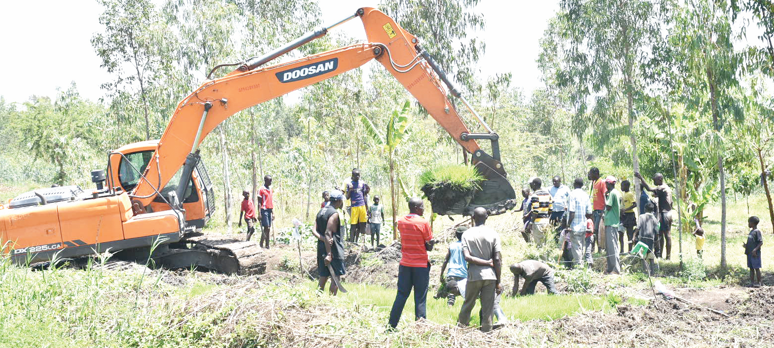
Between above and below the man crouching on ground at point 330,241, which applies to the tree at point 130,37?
above

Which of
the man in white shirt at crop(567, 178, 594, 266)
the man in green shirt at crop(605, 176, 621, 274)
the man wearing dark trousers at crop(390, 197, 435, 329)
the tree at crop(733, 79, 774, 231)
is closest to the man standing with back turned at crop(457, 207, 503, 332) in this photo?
the man wearing dark trousers at crop(390, 197, 435, 329)

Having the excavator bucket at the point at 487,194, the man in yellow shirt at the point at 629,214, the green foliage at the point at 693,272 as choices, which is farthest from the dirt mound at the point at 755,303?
the man in yellow shirt at the point at 629,214

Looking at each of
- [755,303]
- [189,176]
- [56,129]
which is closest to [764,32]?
[755,303]

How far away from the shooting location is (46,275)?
7.91 m

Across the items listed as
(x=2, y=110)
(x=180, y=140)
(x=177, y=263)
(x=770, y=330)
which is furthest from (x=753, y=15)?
(x=2, y=110)

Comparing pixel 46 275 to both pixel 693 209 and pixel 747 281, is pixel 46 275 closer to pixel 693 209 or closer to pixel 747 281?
pixel 747 281

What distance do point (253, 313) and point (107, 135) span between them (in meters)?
24.1

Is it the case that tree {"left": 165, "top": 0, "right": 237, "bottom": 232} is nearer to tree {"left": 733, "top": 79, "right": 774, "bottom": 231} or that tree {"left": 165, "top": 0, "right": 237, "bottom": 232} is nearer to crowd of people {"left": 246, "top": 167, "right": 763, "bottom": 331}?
crowd of people {"left": 246, "top": 167, "right": 763, "bottom": 331}

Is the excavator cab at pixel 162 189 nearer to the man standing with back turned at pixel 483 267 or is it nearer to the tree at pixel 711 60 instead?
the man standing with back turned at pixel 483 267

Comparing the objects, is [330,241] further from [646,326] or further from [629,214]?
[629,214]

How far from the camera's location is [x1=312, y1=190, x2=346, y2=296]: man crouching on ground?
9.03 metres

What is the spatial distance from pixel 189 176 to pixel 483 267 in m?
6.58

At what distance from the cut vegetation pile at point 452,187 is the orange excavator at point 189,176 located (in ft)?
0.36

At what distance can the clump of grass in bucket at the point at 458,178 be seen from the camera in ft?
32.7
